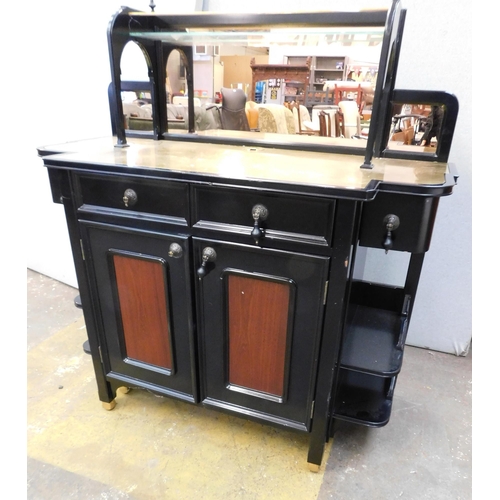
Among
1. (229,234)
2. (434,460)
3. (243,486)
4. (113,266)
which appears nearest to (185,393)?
(243,486)

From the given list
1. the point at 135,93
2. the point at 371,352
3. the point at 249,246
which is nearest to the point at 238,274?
the point at 249,246

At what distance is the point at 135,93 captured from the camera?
5.23 feet

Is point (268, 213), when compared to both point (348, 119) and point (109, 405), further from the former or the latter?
point (348, 119)

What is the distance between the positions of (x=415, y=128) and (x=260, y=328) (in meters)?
0.88

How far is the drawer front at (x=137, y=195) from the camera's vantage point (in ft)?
3.32

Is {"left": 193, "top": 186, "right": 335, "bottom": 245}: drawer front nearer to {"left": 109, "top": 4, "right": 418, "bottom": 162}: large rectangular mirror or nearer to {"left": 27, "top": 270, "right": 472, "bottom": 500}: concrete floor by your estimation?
{"left": 109, "top": 4, "right": 418, "bottom": 162}: large rectangular mirror

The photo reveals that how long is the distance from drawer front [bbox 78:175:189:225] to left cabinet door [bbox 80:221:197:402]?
6cm

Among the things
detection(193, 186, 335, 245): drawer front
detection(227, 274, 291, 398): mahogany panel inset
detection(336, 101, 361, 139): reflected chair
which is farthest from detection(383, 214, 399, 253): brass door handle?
detection(336, 101, 361, 139): reflected chair

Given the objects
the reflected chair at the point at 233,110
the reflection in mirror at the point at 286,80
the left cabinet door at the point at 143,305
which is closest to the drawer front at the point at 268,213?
the left cabinet door at the point at 143,305

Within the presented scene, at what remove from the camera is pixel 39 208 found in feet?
7.03

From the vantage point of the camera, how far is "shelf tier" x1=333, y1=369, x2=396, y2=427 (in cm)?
119

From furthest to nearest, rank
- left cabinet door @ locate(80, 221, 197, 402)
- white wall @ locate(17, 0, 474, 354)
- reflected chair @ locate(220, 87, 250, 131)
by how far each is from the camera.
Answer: reflected chair @ locate(220, 87, 250, 131) → white wall @ locate(17, 0, 474, 354) → left cabinet door @ locate(80, 221, 197, 402)

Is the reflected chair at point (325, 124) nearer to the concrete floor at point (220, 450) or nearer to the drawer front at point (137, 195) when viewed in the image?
the drawer front at point (137, 195)

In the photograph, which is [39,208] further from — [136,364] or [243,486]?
[243,486]
